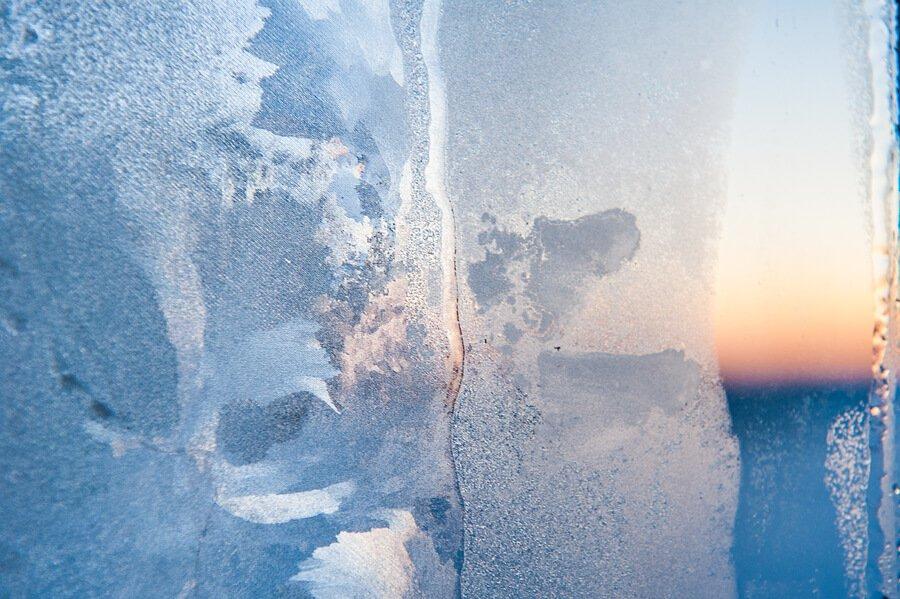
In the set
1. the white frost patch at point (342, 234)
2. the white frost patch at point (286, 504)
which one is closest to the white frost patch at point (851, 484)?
the white frost patch at point (286, 504)

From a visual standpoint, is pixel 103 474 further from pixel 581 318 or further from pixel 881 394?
pixel 881 394

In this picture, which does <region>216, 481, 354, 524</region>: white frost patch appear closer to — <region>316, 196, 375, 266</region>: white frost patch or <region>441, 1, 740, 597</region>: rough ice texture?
<region>441, 1, 740, 597</region>: rough ice texture

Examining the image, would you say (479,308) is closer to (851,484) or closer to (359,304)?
(359,304)

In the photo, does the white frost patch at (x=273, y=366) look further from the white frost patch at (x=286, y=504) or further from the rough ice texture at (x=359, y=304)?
the white frost patch at (x=286, y=504)

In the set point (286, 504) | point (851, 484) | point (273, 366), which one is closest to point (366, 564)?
point (286, 504)

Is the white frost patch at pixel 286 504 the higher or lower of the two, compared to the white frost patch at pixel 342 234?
lower

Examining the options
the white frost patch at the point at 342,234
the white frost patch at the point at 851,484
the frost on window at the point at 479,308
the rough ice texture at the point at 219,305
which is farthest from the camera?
the white frost patch at the point at 851,484
